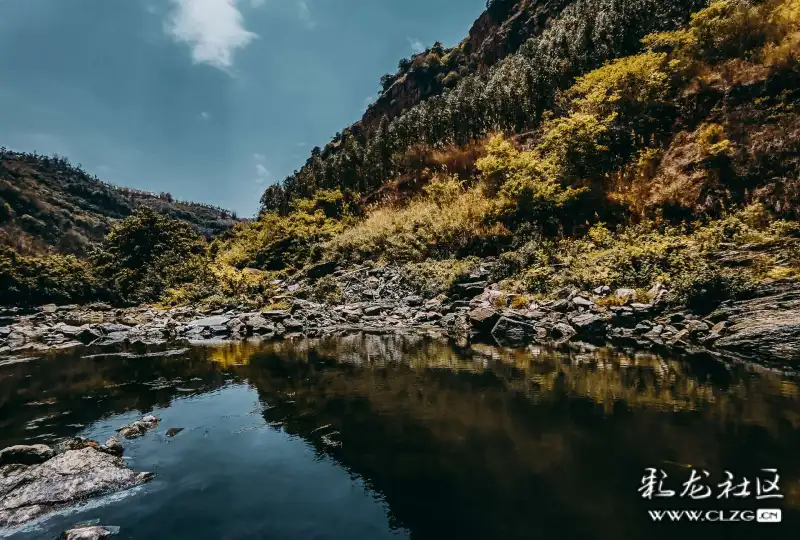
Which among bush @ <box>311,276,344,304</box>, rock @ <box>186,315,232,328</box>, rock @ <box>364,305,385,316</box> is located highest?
bush @ <box>311,276,344,304</box>

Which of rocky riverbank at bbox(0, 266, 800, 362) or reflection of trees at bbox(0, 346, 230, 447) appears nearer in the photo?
reflection of trees at bbox(0, 346, 230, 447)

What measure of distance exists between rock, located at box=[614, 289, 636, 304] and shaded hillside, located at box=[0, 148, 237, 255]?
74.9m

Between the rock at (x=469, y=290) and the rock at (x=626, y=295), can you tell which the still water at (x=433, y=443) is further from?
the rock at (x=469, y=290)

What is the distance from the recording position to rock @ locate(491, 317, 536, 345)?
61.9ft

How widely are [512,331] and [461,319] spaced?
12.1ft

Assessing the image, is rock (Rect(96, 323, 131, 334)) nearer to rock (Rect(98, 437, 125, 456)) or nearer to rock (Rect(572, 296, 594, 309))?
rock (Rect(98, 437, 125, 456))

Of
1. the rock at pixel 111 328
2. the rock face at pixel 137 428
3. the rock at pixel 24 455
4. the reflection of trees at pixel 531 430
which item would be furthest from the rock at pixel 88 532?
the rock at pixel 111 328

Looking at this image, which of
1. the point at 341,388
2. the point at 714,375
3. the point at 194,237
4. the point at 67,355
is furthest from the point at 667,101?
the point at 194,237

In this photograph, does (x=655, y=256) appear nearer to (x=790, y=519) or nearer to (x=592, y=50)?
(x=790, y=519)

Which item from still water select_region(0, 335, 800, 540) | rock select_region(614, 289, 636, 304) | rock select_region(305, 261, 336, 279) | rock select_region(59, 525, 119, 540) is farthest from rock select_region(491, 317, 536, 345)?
rock select_region(305, 261, 336, 279)

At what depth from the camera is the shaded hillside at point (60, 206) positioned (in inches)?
3364

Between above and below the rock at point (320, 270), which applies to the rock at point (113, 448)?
below

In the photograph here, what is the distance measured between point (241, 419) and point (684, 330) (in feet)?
52.6

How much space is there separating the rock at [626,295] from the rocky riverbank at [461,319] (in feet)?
0.18
